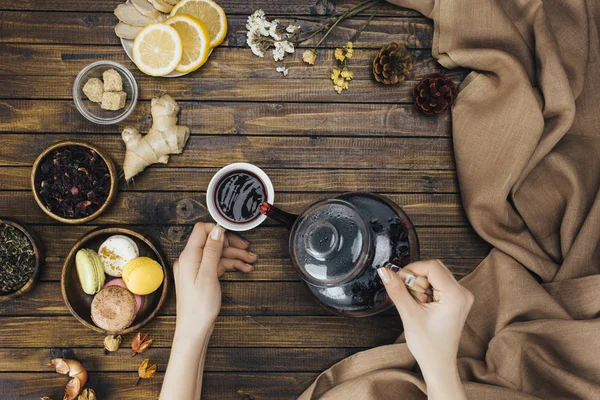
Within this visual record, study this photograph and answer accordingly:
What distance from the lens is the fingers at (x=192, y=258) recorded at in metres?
1.08

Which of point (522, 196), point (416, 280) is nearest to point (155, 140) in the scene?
point (416, 280)

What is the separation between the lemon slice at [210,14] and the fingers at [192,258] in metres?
0.51

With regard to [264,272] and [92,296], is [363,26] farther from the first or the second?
[92,296]

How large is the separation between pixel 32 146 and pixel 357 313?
930mm

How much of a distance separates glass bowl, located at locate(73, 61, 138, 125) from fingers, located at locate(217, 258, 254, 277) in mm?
447

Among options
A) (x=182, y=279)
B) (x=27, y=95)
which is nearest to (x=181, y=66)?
(x=27, y=95)

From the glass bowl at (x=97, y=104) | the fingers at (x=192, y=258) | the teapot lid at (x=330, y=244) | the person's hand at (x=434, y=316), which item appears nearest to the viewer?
the teapot lid at (x=330, y=244)

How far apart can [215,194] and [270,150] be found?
198 mm

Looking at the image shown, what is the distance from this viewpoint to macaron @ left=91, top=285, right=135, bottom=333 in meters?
1.18

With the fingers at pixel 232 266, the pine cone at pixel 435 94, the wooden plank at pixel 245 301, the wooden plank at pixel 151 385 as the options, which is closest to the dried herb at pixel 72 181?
the wooden plank at pixel 245 301

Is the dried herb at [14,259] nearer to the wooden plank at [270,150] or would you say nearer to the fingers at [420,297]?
the wooden plank at [270,150]

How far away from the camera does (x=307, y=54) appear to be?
1298mm

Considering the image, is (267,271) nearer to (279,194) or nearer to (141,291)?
(279,194)

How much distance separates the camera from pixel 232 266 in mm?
1274
